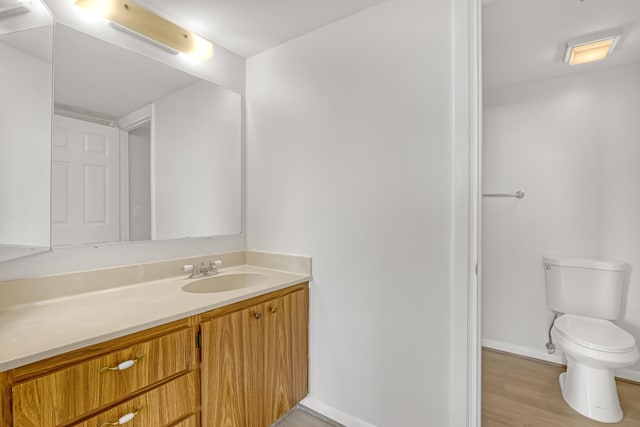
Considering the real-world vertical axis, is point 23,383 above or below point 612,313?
above

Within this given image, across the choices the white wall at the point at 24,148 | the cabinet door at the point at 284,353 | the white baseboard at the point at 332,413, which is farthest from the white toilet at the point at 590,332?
the white wall at the point at 24,148

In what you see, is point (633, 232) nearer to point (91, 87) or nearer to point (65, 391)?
point (65, 391)

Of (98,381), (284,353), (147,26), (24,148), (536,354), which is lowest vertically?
(536,354)

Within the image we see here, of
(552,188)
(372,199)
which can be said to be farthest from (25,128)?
(552,188)

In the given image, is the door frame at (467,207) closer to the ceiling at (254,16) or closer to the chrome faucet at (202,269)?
the ceiling at (254,16)

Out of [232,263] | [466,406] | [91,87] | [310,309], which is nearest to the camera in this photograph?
[466,406]

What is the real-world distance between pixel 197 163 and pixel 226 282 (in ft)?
2.47

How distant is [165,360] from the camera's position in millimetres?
1087

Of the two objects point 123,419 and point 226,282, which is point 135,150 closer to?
point 226,282

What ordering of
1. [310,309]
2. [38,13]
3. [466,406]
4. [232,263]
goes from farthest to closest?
[232,263], [310,309], [466,406], [38,13]

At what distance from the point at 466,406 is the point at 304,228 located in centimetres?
116

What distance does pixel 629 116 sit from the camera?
207cm

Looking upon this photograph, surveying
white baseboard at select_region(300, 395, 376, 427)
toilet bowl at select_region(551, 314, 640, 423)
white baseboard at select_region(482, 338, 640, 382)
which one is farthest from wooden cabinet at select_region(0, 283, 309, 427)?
white baseboard at select_region(482, 338, 640, 382)

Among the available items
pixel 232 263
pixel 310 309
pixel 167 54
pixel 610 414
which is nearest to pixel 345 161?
pixel 310 309
